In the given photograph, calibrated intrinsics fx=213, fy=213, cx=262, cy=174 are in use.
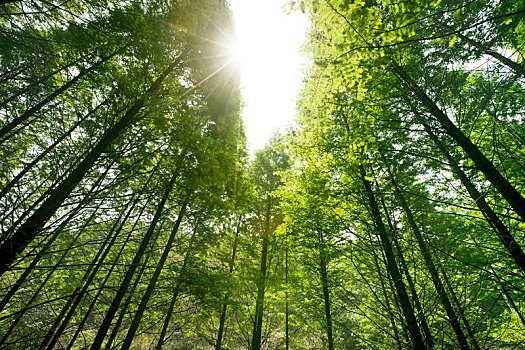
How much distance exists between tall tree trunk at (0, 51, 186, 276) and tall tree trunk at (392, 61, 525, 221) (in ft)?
14.7

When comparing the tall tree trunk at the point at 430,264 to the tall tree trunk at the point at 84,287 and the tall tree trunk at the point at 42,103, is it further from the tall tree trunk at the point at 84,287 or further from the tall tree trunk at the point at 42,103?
the tall tree trunk at the point at 42,103

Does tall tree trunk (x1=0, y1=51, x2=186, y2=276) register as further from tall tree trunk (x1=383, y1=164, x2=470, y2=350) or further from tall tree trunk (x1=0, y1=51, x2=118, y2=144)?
tall tree trunk (x1=383, y1=164, x2=470, y2=350)

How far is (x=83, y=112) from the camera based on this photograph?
449cm

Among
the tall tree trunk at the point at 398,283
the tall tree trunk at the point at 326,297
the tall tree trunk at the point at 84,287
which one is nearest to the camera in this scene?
the tall tree trunk at the point at 84,287

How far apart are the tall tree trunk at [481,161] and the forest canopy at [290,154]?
20 millimetres

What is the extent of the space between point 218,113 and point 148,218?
3.96 metres

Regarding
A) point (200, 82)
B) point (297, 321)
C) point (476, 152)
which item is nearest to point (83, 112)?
point (200, 82)

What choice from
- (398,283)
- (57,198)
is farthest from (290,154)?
(57,198)

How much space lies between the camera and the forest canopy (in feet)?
7.95

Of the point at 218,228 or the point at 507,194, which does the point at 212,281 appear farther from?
the point at 507,194

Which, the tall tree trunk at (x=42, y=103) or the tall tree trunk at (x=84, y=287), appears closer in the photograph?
the tall tree trunk at (x=84, y=287)

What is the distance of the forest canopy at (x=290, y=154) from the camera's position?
242 centimetres

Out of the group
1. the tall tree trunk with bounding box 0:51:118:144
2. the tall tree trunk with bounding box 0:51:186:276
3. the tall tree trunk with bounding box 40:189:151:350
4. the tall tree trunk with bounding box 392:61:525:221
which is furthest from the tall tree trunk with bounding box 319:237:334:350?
the tall tree trunk with bounding box 0:51:118:144

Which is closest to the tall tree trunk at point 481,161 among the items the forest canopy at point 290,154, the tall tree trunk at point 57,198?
the forest canopy at point 290,154
